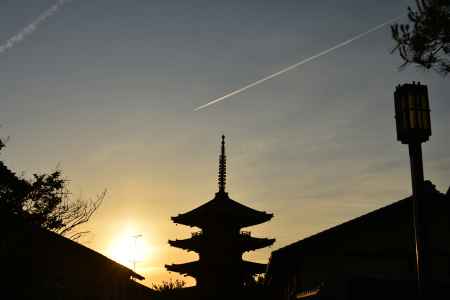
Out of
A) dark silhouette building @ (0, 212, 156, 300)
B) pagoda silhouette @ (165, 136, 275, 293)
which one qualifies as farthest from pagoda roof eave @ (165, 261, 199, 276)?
dark silhouette building @ (0, 212, 156, 300)

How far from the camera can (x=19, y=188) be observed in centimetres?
2395

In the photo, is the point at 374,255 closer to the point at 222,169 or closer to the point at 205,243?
the point at 205,243

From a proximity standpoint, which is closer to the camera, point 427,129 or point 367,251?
point 427,129

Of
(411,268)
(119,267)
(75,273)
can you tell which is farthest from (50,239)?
(411,268)

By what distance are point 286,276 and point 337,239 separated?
4387 mm

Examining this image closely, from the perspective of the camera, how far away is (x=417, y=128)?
22.6ft

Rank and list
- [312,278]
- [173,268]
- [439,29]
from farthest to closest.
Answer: [173,268] < [312,278] < [439,29]

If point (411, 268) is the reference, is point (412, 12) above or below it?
above

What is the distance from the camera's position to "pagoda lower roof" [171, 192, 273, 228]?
45031 millimetres

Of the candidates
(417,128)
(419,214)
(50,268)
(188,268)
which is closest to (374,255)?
(419,214)

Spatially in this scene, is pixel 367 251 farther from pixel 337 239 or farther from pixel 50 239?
pixel 50 239

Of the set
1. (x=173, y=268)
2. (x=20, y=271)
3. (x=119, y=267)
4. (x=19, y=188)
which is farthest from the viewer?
(x=173, y=268)

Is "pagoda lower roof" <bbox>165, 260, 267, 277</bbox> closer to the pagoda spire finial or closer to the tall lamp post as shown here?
the pagoda spire finial

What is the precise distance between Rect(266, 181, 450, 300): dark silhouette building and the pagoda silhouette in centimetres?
3343
